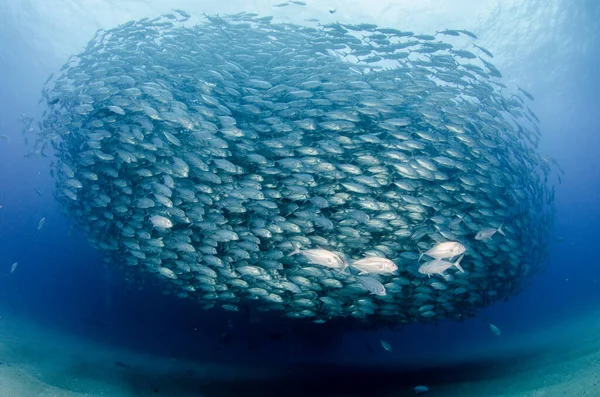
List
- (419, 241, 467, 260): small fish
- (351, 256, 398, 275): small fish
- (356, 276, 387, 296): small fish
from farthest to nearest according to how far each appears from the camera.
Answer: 1. (356, 276, 387, 296): small fish
2. (419, 241, 467, 260): small fish
3. (351, 256, 398, 275): small fish

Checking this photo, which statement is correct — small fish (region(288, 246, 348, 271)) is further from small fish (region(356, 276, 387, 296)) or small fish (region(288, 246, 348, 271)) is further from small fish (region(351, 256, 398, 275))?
small fish (region(356, 276, 387, 296))

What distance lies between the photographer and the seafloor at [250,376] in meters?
5.95

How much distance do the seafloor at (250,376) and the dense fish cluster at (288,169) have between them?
1720mm

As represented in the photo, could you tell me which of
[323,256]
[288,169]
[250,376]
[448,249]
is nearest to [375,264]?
[323,256]

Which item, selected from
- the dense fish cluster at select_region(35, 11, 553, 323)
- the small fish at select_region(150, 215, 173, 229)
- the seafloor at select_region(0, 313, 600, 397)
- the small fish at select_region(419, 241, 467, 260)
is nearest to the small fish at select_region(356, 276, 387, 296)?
the dense fish cluster at select_region(35, 11, 553, 323)

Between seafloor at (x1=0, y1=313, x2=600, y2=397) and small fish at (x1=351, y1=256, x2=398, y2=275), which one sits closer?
small fish at (x1=351, y1=256, x2=398, y2=275)

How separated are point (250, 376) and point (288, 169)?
19.9 feet

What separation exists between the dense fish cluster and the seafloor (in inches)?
67.7

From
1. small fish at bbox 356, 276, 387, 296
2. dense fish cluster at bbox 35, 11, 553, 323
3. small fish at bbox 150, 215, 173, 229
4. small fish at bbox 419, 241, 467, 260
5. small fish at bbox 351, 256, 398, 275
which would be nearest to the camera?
small fish at bbox 351, 256, 398, 275

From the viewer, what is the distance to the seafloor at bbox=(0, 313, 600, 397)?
19.5 ft

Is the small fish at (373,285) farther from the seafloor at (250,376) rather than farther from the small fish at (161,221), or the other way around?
the small fish at (161,221)

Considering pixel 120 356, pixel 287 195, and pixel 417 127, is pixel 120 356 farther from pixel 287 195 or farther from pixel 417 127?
pixel 417 127

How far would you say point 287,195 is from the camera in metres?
7.23

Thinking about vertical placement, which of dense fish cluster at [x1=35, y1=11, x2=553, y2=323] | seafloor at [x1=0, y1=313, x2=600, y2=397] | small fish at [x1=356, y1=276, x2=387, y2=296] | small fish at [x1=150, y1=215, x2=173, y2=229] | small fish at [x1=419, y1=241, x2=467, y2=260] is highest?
dense fish cluster at [x1=35, y1=11, x2=553, y2=323]
